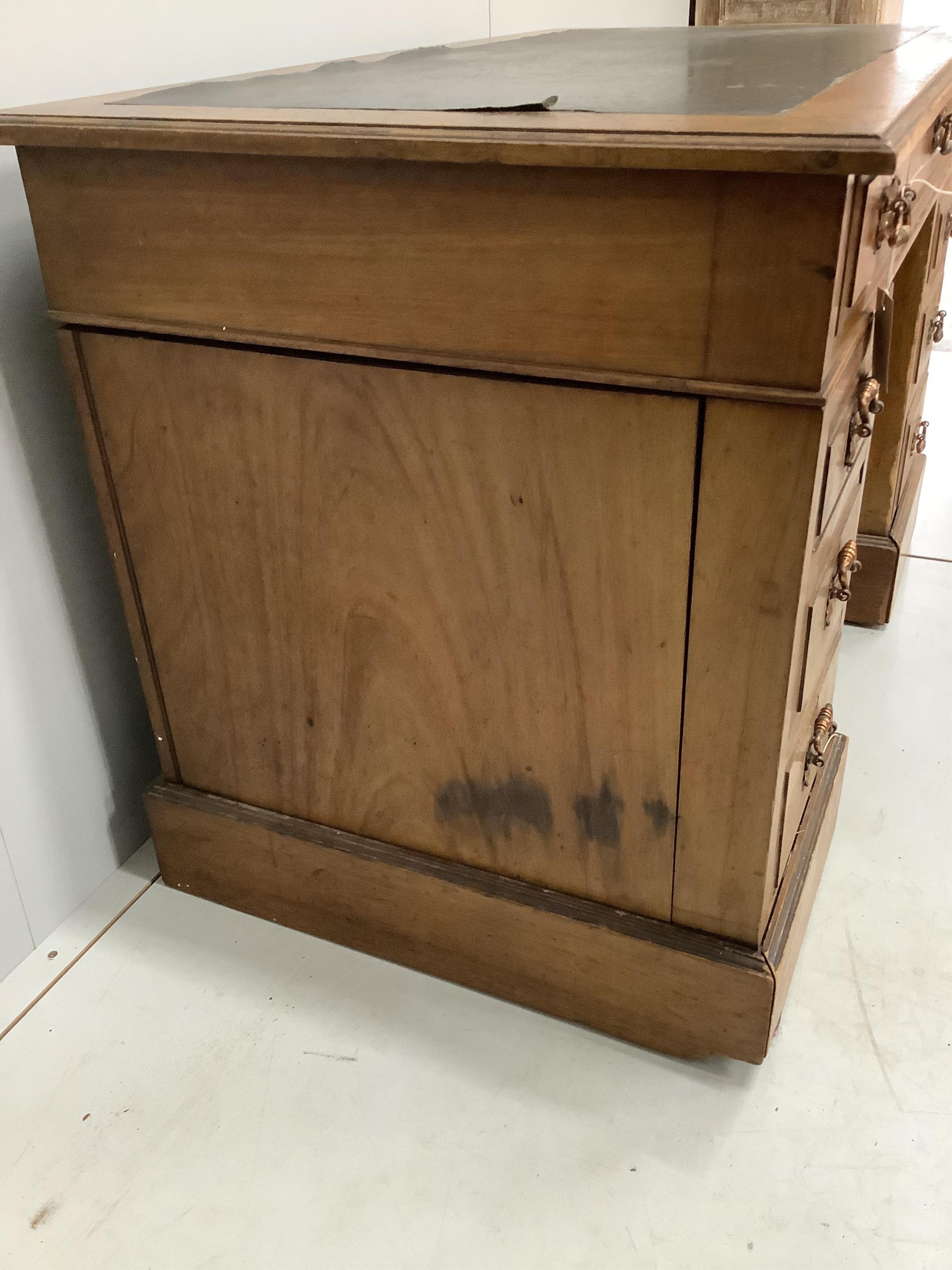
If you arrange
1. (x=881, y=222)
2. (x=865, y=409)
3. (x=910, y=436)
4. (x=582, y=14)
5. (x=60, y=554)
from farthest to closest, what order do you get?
(x=582, y=14) → (x=910, y=436) → (x=60, y=554) → (x=865, y=409) → (x=881, y=222)

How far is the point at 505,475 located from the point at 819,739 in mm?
435

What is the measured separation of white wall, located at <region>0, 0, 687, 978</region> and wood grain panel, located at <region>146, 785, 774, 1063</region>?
10 centimetres

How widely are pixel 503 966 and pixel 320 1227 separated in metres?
0.30

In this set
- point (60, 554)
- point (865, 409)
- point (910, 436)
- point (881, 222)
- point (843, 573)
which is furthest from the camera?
point (910, 436)

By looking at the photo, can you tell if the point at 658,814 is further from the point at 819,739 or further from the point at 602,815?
the point at 819,739

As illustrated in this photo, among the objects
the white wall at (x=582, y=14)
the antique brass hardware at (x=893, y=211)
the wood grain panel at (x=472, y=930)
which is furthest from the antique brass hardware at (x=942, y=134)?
the white wall at (x=582, y=14)

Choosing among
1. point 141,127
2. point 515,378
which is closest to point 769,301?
point 515,378

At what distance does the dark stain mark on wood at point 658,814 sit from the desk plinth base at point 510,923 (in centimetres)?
11

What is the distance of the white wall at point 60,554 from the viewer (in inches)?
40.4

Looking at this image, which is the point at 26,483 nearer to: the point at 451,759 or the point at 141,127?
the point at 141,127

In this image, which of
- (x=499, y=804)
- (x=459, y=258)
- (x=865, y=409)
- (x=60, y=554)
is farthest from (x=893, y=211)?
(x=60, y=554)

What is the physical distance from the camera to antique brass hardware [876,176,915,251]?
0.76m

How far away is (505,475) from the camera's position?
84 cm

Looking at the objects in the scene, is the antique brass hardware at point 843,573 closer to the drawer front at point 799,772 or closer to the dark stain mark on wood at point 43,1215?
the drawer front at point 799,772
